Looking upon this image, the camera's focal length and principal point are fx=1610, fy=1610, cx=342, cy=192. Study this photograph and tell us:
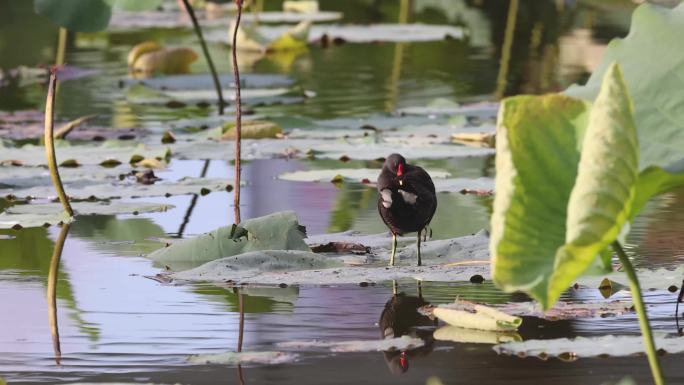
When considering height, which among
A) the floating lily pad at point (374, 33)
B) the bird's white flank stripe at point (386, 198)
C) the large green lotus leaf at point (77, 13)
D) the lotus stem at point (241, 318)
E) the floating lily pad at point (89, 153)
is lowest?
the floating lily pad at point (374, 33)

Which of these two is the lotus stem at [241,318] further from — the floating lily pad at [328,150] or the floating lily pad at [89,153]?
the floating lily pad at [89,153]

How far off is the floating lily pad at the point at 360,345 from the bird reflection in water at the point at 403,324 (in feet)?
0.05

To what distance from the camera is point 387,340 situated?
3260mm

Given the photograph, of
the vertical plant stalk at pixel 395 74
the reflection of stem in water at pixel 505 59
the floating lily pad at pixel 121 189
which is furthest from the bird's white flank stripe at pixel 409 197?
the reflection of stem in water at pixel 505 59

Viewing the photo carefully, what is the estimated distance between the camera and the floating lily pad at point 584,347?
120 inches

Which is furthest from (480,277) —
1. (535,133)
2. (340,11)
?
(340,11)

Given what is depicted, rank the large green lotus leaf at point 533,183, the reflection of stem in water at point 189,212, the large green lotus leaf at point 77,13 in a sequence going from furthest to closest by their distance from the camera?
1. the large green lotus leaf at point 77,13
2. the reflection of stem in water at point 189,212
3. the large green lotus leaf at point 533,183

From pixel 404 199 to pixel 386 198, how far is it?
0.05 metres

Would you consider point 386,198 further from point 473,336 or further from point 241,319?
point 473,336

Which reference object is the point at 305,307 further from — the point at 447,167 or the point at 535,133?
the point at 447,167

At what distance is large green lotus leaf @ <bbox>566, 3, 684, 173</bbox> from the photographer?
280cm

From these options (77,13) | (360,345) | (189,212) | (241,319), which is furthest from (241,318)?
(77,13)

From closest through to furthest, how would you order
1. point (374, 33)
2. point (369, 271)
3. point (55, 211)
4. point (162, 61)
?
point (369, 271), point (55, 211), point (162, 61), point (374, 33)

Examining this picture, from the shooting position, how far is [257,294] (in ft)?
12.9
